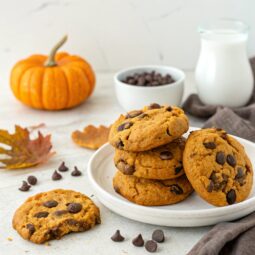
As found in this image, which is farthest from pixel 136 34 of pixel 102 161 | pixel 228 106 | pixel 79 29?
pixel 102 161

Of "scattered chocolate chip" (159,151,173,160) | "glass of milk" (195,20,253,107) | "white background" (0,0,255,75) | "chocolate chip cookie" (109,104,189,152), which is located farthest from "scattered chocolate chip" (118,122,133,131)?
"white background" (0,0,255,75)

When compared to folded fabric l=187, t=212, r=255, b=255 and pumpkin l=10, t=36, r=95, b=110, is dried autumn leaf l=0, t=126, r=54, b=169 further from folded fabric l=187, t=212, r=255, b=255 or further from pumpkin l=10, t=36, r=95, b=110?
folded fabric l=187, t=212, r=255, b=255

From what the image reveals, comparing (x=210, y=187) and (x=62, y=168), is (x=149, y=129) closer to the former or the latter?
(x=210, y=187)

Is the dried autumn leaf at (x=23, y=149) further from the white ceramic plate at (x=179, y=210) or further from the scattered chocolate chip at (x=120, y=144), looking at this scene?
the scattered chocolate chip at (x=120, y=144)

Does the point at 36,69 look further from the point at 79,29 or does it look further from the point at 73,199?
the point at 73,199

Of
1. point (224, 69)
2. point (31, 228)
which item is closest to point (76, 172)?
point (31, 228)
